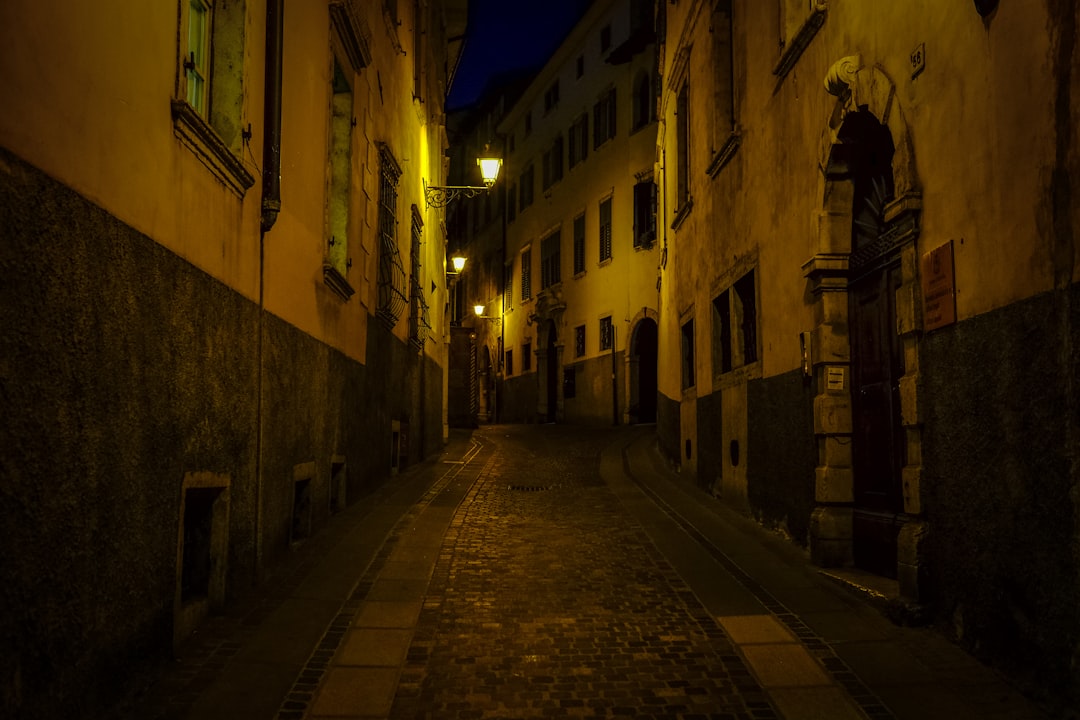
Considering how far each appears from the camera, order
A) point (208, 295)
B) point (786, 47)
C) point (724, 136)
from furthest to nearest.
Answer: point (724, 136), point (786, 47), point (208, 295)

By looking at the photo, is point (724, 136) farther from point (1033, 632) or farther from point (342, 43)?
point (1033, 632)

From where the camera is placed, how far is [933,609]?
5.79 metres

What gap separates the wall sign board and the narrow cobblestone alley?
2025mm

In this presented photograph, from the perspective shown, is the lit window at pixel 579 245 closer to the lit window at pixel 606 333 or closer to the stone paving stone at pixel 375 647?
the lit window at pixel 606 333

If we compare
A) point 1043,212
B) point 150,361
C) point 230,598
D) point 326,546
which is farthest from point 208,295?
point 1043,212

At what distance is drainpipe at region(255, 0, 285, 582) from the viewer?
258 inches

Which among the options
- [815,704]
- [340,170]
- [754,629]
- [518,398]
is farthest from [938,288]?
[518,398]

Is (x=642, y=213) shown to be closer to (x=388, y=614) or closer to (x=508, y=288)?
(x=508, y=288)

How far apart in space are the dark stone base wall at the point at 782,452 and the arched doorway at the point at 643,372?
49.5 ft

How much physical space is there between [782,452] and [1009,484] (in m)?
4.15

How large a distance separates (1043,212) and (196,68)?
507 centimetres

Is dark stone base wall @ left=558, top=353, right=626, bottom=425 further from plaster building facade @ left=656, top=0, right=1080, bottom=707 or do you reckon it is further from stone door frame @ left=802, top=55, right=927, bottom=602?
stone door frame @ left=802, top=55, right=927, bottom=602

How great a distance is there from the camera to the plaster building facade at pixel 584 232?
83.6 feet

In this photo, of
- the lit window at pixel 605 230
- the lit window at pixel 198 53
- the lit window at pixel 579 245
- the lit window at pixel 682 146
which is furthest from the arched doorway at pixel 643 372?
the lit window at pixel 198 53
